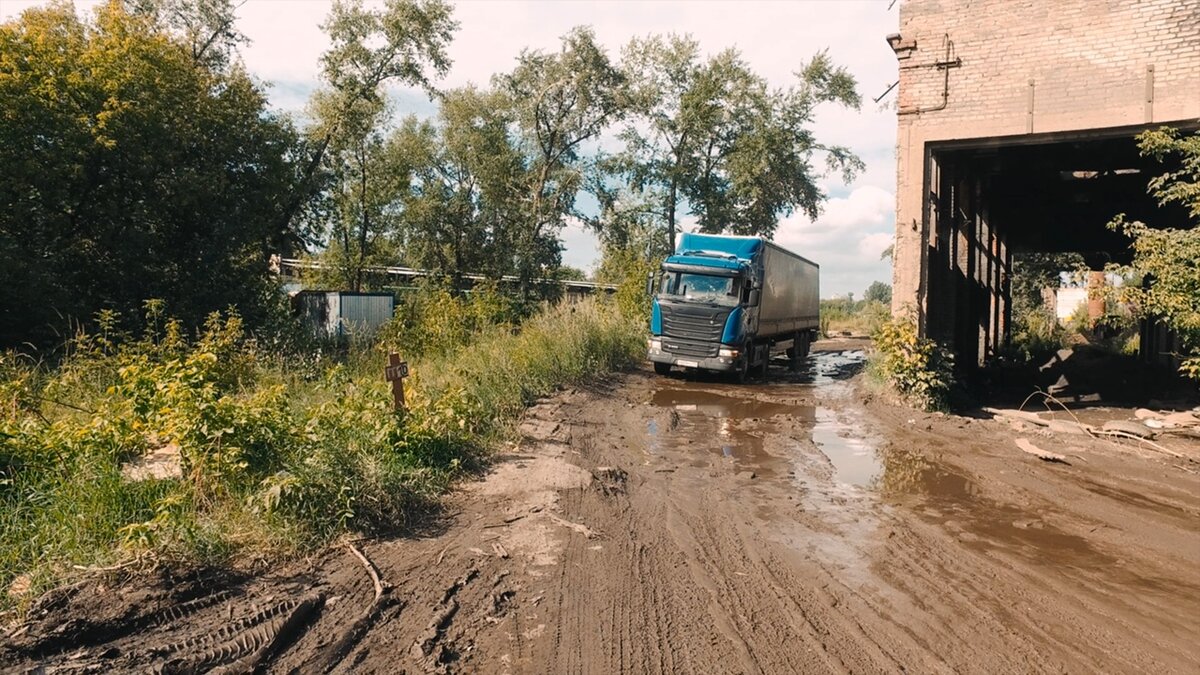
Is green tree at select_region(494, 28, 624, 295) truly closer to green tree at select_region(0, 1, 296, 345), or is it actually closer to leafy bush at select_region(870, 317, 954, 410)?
green tree at select_region(0, 1, 296, 345)

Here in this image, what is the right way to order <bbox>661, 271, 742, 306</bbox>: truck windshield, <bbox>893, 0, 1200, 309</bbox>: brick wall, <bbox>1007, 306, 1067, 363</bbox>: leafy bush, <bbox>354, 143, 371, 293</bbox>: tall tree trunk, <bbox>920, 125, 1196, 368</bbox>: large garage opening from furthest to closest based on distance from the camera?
<bbox>354, 143, 371, 293</bbox>: tall tree trunk → <bbox>1007, 306, 1067, 363</bbox>: leafy bush → <bbox>661, 271, 742, 306</bbox>: truck windshield → <bbox>920, 125, 1196, 368</bbox>: large garage opening → <bbox>893, 0, 1200, 309</bbox>: brick wall

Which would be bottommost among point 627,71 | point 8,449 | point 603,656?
point 603,656

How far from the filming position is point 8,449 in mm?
5863

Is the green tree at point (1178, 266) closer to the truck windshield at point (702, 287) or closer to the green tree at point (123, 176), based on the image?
the truck windshield at point (702, 287)

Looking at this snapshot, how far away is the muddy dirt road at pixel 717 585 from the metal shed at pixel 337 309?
45.8ft

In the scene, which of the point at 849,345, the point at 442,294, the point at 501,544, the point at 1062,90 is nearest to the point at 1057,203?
the point at 1062,90

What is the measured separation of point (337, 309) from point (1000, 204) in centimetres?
2087

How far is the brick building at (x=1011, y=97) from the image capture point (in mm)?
11656

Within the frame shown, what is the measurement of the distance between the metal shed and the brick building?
14.9 m

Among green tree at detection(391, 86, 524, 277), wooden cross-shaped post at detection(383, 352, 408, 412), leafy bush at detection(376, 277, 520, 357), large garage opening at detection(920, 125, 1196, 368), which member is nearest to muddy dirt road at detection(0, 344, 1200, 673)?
wooden cross-shaped post at detection(383, 352, 408, 412)

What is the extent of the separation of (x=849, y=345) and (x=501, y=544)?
108 ft

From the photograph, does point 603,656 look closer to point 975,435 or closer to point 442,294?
point 975,435

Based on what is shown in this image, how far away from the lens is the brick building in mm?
11656

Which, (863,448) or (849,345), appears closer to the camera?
(863,448)
